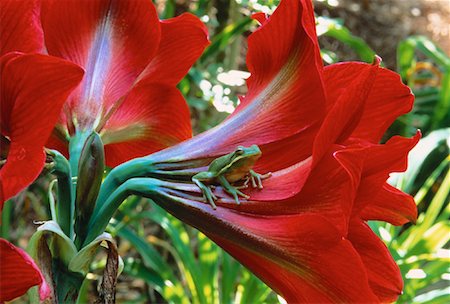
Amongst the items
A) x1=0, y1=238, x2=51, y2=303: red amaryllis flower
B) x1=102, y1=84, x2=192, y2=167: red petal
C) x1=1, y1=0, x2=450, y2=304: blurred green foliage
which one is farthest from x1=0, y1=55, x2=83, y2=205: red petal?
x1=1, y1=0, x2=450, y2=304: blurred green foliage

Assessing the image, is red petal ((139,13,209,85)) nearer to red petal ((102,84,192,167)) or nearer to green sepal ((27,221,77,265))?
red petal ((102,84,192,167))

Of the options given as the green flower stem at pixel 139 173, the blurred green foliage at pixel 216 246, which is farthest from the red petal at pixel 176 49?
the blurred green foliage at pixel 216 246

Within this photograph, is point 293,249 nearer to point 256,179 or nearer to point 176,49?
point 256,179

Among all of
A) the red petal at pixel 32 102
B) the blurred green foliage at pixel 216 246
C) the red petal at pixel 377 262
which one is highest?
the red petal at pixel 32 102

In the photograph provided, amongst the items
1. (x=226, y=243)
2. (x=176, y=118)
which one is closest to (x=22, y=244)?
(x=176, y=118)

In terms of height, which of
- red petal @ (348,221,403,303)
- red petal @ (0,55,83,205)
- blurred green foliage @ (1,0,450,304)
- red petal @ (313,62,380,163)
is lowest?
blurred green foliage @ (1,0,450,304)

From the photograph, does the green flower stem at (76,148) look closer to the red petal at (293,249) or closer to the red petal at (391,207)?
the red petal at (293,249)

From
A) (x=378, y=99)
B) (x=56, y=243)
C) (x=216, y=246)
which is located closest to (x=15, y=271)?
(x=56, y=243)
